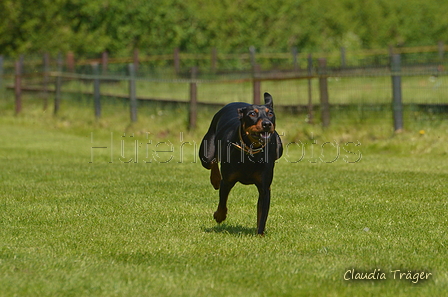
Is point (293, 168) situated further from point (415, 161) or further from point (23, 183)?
point (23, 183)

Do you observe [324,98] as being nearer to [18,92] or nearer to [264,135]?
[264,135]

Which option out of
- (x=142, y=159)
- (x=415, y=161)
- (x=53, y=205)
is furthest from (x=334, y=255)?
(x=142, y=159)

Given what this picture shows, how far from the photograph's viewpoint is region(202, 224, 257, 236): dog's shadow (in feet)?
26.4

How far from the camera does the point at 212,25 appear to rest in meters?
44.3

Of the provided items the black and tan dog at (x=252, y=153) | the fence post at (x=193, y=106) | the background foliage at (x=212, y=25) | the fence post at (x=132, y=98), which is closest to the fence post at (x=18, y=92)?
the fence post at (x=132, y=98)

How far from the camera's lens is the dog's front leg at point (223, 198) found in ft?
26.1

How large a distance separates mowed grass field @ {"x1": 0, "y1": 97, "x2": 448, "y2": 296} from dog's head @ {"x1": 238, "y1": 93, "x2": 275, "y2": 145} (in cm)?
100

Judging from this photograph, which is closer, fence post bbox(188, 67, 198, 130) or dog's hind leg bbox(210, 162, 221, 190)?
dog's hind leg bbox(210, 162, 221, 190)

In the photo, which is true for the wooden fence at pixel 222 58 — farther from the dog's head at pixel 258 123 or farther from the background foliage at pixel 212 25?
the dog's head at pixel 258 123

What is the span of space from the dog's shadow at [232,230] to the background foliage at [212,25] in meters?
15.9

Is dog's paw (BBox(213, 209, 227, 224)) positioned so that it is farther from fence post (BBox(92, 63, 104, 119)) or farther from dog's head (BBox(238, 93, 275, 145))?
fence post (BBox(92, 63, 104, 119))

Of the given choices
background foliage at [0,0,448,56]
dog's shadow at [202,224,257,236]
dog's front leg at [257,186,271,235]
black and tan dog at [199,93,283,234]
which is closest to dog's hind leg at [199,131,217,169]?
black and tan dog at [199,93,283,234]

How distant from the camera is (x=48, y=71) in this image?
27.5 meters

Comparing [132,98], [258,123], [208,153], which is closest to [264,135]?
[258,123]
